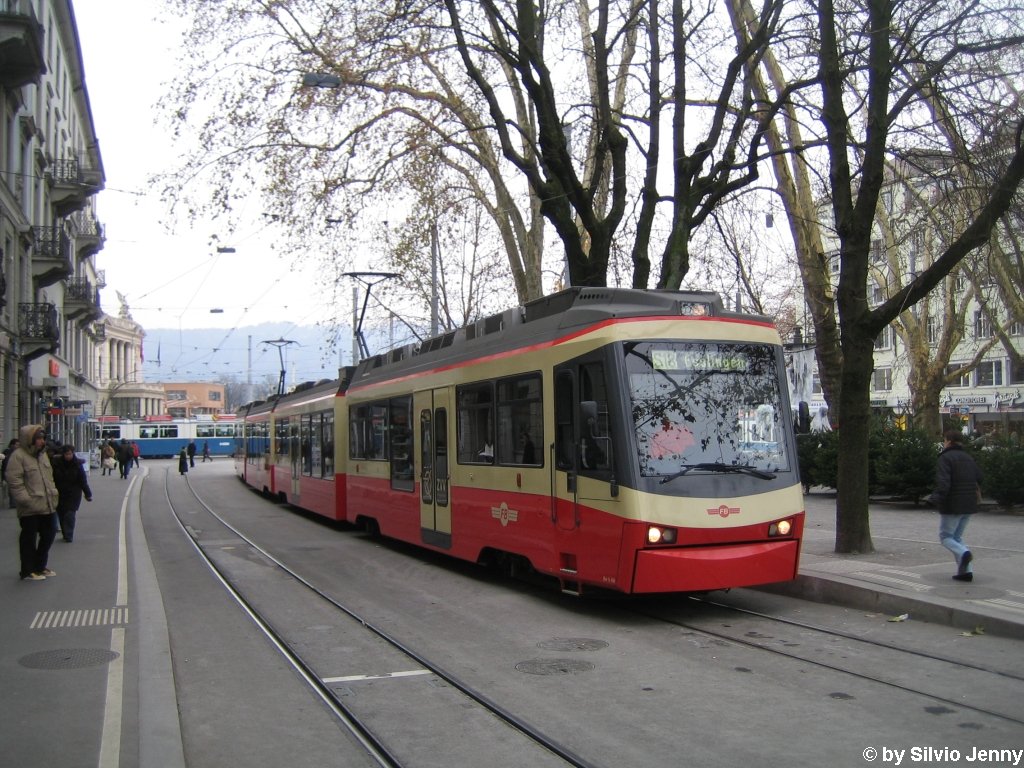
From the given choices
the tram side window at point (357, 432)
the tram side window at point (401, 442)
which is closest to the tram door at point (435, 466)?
the tram side window at point (401, 442)

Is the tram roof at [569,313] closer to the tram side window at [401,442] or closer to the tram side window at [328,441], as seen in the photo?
the tram side window at [401,442]

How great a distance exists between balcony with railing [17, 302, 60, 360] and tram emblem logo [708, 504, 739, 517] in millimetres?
24035

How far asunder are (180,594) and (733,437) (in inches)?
257

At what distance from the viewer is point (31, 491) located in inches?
424

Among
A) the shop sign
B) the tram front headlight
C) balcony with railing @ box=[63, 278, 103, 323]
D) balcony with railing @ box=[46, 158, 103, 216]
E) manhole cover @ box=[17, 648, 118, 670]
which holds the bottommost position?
manhole cover @ box=[17, 648, 118, 670]

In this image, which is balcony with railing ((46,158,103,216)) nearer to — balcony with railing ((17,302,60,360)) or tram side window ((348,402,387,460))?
balcony with railing ((17,302,60,360))

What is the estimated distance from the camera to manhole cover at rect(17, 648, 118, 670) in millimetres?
7090

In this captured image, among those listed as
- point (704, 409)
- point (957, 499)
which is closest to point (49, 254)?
point (704, 409)

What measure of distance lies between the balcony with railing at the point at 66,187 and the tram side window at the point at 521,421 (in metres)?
25.8

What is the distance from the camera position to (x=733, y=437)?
29.4ft

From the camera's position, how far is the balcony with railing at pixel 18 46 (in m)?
21.2

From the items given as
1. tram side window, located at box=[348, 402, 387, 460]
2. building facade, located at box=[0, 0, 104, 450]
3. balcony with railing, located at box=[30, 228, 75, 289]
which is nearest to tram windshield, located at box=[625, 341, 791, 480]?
tram side window, located at box=[348, 402, 387, 460]

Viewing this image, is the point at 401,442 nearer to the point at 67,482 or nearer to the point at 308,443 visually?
the point at 67,482

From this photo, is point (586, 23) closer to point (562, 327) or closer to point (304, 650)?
point (562, 327)
